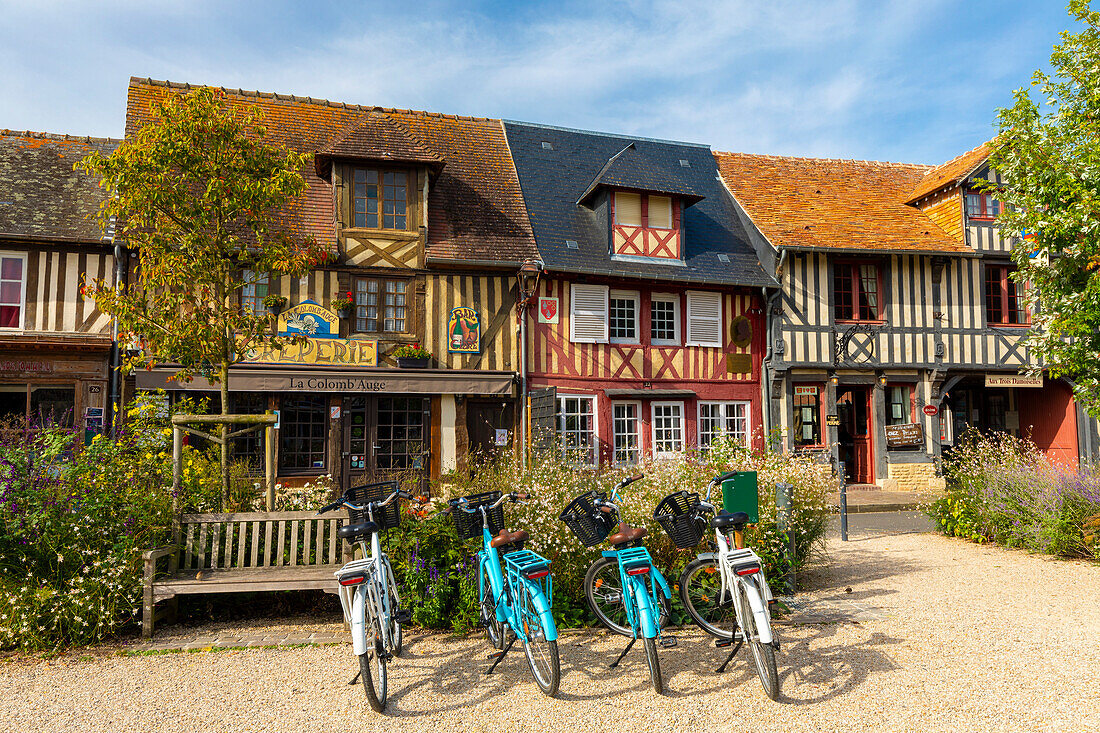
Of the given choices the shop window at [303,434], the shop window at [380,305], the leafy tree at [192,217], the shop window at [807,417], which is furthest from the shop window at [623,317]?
the leafy tree at [192,217]

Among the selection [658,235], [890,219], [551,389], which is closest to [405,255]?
[551,389]

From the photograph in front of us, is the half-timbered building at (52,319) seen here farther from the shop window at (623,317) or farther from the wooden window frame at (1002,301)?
the wooden window frame at (1002,301)

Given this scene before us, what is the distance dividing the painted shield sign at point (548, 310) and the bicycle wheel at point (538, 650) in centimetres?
999

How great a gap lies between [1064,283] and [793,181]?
10.8 meters

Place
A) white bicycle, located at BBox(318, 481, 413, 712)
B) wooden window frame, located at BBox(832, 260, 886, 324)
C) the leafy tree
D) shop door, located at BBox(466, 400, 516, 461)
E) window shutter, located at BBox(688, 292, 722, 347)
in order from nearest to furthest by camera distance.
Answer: white bicycle, located at BBox(318, 481, 413, 712)
the leafy tree
shop door, located at BBox(466, 400, 516, 461)
window shutter, located at BBox(688, 292, 722, 347)
wooden window frame, located at BBox(832, 260, 886, 324)

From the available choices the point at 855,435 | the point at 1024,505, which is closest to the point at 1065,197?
the point at 1024,505

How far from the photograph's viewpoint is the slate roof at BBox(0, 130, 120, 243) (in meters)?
12.3

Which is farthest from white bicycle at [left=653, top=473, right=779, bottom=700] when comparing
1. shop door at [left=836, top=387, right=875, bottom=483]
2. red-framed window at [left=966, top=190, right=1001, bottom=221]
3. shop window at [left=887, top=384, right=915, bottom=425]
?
red-framed window at [left=966, top=190, right=1001, bottom=221]

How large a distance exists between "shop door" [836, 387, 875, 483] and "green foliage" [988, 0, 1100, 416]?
8135 mm

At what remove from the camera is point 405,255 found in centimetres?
1333

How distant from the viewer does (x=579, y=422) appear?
1405 centimetres

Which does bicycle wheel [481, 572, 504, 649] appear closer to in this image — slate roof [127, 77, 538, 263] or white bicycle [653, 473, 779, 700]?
white bicycle [653, 473, 779, 700]

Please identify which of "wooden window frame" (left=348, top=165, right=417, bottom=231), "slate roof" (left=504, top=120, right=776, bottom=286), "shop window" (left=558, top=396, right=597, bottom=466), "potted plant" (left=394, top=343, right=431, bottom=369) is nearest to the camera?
"potted plant" (left=394, top=343, right=431, bottom=369)

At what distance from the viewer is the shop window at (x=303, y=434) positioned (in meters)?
12.7
